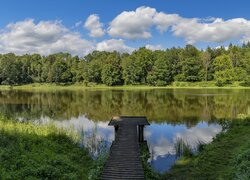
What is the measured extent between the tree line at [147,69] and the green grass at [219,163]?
7525cm

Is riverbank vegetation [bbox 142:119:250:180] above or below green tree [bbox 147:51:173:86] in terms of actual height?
below

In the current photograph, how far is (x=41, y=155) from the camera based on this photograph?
1556cm

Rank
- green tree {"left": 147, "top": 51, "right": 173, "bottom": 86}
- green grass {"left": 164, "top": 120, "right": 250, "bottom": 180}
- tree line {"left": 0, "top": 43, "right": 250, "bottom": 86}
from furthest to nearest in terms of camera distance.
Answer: green tree {"left": 147, "top": 51, "right": 173, "bottom": 86}
tree line {"left": 0, "top": 43, "right": 250, "bottom": 86}
green grass {"left": 164, "top": 120, "right": 250, "bottom": 180}

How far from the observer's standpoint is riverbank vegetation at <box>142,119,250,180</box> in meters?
12.5

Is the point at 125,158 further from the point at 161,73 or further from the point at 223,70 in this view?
the point at 223,70

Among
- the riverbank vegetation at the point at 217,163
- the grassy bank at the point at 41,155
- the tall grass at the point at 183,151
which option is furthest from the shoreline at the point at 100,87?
the grassy bank at the point at 41,155

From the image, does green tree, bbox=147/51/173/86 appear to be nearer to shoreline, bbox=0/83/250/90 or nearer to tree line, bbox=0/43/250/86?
tree line, bbox=0/43/250/86

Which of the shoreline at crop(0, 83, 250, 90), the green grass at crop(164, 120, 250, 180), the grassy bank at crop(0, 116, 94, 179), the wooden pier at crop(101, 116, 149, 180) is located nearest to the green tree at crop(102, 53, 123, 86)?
the shoreline at crop(0, 83, 250, 90)

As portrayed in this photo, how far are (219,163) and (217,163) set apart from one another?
100 millimetres

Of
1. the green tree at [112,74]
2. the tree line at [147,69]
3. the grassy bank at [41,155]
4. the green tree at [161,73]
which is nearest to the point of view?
the grassy bank at [41,155]

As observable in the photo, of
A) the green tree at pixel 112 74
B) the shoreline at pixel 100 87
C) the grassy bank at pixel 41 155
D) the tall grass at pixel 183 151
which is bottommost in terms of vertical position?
the tall grass at pixel 183 151

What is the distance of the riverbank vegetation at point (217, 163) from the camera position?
1252cm

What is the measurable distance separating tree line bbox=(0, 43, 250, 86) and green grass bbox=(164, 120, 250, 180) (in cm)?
7525

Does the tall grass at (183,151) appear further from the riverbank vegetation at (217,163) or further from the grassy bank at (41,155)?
the grassy bank at (41,155)
